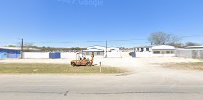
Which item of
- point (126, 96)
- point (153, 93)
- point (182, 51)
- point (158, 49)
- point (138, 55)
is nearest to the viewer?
point (126, 96)

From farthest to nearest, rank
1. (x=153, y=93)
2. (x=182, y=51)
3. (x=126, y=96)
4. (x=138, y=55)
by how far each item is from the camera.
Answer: (x=138, y=55)
(x=182, y=51)
(x=153, y=93)
(x=126, y=96)

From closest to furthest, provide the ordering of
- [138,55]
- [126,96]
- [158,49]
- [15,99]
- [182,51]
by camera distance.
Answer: [15,99]
[126,96]
[182,51]
[138,55]
[158,49]

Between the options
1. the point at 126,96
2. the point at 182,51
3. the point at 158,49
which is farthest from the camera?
the point at 158,49

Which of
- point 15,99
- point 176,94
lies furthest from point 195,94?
point 15,99

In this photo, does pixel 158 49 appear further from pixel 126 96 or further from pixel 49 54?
pixel 126 96

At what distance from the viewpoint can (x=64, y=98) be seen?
341 inches

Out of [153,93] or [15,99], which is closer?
[15,99]

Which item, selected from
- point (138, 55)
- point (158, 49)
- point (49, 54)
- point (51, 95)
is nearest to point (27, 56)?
point (49, 54)

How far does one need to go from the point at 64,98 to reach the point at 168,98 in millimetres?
3746

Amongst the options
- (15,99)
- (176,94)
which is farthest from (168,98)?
(15,99)

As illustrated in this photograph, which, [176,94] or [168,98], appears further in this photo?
[176,94]

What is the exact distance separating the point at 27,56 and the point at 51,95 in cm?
6367

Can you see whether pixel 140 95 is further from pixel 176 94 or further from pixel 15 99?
pixel 15 99

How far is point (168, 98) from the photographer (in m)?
8.49
